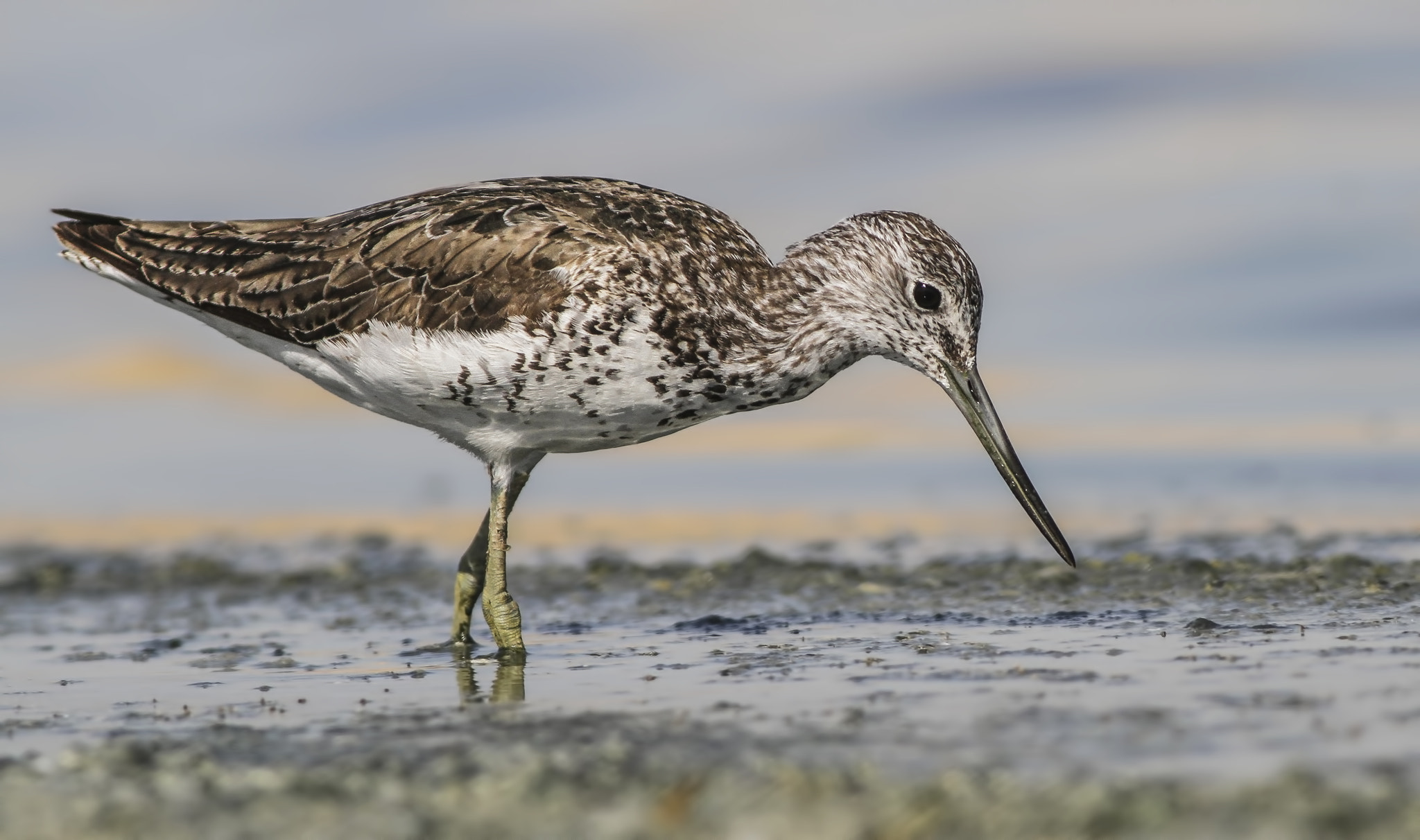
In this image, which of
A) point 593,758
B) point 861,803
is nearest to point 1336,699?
point 861,803

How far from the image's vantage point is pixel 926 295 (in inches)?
377

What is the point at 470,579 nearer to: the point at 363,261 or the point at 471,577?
the point at 471,577

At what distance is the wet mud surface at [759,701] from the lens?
5.14m

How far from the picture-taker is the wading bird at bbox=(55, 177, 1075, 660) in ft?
29.9

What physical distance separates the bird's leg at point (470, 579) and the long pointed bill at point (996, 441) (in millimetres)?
2719

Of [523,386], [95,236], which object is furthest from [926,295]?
[95,236]

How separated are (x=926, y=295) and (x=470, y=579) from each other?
11.0 ft

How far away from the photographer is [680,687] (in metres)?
7.56

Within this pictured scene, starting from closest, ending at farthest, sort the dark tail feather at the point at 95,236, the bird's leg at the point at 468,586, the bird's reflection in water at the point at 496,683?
the bird's reflection in water at the point at 496,683 → the bird's leg at the point at 468,586 → the dark tail feather at the point at 95,236

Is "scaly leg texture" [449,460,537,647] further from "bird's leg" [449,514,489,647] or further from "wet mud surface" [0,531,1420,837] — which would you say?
"wet mud surface" [0,531,1420,837]

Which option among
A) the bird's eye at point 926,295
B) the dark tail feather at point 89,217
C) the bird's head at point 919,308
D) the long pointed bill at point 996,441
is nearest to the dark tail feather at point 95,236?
the dark tail feather at point 89,217

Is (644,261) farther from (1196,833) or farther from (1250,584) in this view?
(1196,833)

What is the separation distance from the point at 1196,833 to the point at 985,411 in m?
5.13

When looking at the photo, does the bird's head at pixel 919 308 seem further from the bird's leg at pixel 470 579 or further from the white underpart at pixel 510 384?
the bird's leg at pixel 470 579
